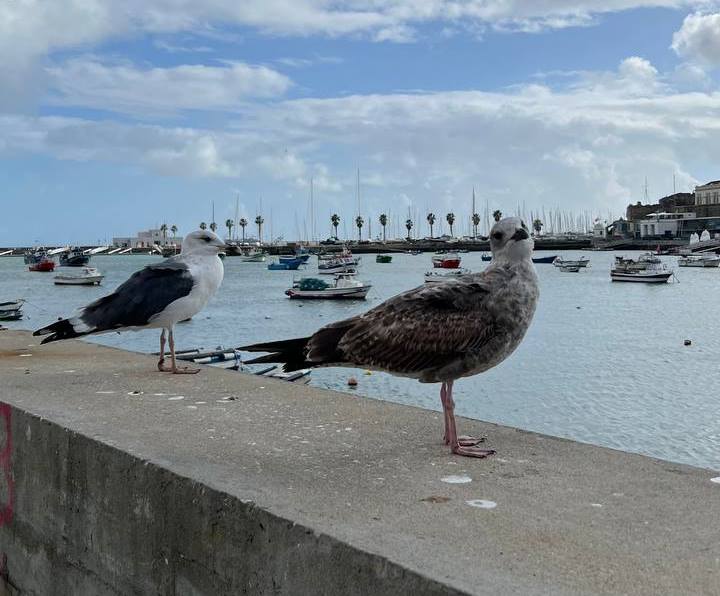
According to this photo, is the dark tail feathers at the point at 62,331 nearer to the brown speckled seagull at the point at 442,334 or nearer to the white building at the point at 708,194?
the brown speckled seagull at the point at 442,334

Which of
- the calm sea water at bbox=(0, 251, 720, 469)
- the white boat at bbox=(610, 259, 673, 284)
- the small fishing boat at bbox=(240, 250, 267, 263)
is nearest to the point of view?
the calm sea water at bbox=(0, 251, 720, 469)

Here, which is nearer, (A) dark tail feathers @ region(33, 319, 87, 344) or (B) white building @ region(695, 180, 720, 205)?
(A) dark tail feathers @ region(33, 319, 87, 344)

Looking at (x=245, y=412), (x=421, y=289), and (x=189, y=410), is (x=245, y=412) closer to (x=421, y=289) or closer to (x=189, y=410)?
(x=189, y=410)

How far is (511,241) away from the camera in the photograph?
17.1 feet

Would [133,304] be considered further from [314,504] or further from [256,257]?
[256,257]

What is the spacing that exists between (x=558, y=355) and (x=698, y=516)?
34467 mm

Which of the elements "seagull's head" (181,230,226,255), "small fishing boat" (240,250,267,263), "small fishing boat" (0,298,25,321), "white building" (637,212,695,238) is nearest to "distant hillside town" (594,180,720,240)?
"white building" (637,212,695,238)

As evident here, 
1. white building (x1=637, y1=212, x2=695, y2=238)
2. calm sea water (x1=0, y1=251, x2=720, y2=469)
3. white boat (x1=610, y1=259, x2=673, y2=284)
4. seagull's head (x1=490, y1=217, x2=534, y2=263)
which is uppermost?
white building (x1=637, y1=212, x2=695, y2=238)

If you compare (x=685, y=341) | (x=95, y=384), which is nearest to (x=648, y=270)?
(x=685, y=341)

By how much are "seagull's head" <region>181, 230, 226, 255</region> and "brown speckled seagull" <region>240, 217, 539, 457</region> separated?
12.2ft

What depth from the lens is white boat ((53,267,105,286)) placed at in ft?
290

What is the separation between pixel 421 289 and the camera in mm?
5129

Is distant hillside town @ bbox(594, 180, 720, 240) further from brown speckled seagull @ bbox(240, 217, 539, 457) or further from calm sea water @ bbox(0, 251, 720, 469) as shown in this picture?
brown speckled seagull @ bbox(240, 217, 539, 457)

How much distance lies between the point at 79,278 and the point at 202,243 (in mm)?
84574
